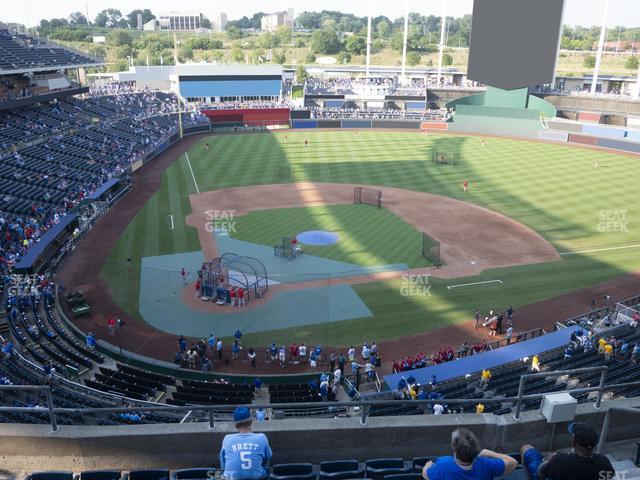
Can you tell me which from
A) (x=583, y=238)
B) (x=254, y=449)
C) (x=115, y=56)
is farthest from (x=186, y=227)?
(x=115, y=56)

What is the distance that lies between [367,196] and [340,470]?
35762 millimetres

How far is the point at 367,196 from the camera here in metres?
42.2

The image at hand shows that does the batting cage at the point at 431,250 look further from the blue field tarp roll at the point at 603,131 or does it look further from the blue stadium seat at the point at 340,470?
the blue field tarp roll at the point at 603,131

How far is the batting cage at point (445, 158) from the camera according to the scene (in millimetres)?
55472

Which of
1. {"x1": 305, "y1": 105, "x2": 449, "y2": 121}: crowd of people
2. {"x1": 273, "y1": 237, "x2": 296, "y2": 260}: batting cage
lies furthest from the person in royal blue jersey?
{"x1": 305, "y1": 105, "x2": 449, "y2": 121}: crowd of people

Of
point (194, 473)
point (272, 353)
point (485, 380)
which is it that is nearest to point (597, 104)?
point (485, 380)

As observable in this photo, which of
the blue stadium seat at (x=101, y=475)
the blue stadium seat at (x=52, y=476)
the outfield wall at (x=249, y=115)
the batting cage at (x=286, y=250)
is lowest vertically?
the batting cage at (x=286, y=250)

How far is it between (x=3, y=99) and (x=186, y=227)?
27.6 meters

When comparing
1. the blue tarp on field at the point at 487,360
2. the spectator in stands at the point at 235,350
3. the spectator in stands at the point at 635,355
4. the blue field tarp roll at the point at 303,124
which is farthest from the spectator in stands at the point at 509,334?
the blue field tarp roll at the point at 303,124

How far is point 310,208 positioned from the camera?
40.0 meters

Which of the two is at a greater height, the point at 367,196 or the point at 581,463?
the point at 581,463

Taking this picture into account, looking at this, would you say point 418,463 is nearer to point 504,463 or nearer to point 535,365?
point 504,463

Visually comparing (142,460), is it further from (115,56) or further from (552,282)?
(115,56)

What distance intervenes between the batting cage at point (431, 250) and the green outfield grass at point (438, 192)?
2.39 meters
